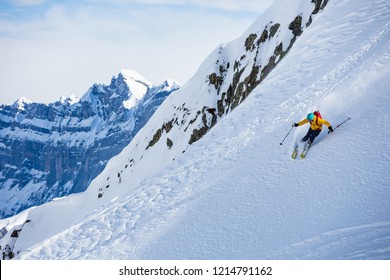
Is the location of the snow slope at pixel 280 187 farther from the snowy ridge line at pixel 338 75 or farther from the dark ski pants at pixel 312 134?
the dark ski pants at pixel 312 134

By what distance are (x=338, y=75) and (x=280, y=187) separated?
7.06m

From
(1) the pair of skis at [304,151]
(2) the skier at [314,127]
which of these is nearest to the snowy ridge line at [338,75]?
(2) the skier at [314,127]

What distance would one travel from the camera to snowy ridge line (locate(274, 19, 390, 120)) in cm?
1355

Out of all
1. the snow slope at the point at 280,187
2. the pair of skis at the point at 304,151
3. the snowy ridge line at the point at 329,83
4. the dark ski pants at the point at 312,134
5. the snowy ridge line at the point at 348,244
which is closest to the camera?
the snowy ridge line at the point at 348,244

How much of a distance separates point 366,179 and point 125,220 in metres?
7.42

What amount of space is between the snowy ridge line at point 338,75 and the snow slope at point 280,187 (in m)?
0.07

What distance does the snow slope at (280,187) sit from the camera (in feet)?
25.7

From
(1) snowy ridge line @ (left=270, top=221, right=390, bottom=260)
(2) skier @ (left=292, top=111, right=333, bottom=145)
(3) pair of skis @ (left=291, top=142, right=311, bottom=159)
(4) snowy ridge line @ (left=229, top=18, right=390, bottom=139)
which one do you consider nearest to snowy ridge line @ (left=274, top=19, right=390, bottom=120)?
(4) snowy ridge line @ (left=229, top=18, right=390, bottom=139)

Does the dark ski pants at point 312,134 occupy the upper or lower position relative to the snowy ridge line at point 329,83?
lower

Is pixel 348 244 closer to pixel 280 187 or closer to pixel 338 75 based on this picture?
pixel 280 187

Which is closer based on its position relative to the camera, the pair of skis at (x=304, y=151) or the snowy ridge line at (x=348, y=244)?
the snowy ridge line at (x=348, y=244)

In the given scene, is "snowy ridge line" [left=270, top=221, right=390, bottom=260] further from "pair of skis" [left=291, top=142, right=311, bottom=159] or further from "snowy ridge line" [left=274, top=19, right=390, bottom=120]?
"snowy ridge line" [left=274, top=19, right=390, bottom=120]

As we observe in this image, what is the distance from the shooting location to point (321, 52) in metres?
17.9

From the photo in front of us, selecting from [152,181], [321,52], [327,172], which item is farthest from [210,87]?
[327,172]
